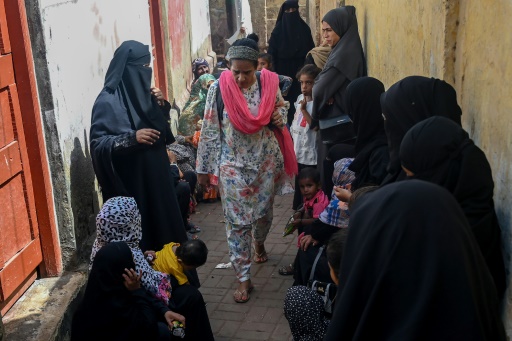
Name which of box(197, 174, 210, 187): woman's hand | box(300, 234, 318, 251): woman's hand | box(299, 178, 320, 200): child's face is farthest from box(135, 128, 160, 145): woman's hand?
box(300, 234, 318, 251): woman's hand

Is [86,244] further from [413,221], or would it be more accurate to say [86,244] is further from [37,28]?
[413,221]

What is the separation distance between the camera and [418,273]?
7.75 feet

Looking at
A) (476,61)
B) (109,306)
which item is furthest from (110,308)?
(476,61)

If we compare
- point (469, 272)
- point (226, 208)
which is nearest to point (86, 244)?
point (226, 208)

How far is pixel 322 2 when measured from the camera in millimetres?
12086

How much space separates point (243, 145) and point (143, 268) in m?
1.54

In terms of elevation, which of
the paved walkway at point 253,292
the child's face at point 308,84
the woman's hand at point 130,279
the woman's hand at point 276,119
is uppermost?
the child's face at point 308,84

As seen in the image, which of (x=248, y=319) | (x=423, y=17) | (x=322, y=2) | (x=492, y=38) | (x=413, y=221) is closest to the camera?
(x=413, y=221)

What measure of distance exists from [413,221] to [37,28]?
340 cm

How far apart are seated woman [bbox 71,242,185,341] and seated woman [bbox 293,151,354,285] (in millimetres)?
1084

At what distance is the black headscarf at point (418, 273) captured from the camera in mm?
2340

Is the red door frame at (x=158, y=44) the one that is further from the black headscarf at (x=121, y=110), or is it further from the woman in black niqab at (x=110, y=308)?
→ the woman in black niqab at (x=110, y=308)

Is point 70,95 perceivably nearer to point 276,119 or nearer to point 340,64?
point 276,119

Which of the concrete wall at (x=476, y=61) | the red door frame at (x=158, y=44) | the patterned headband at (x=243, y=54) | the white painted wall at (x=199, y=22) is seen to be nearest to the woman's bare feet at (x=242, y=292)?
the patterned headband at (x=243, y=54)
